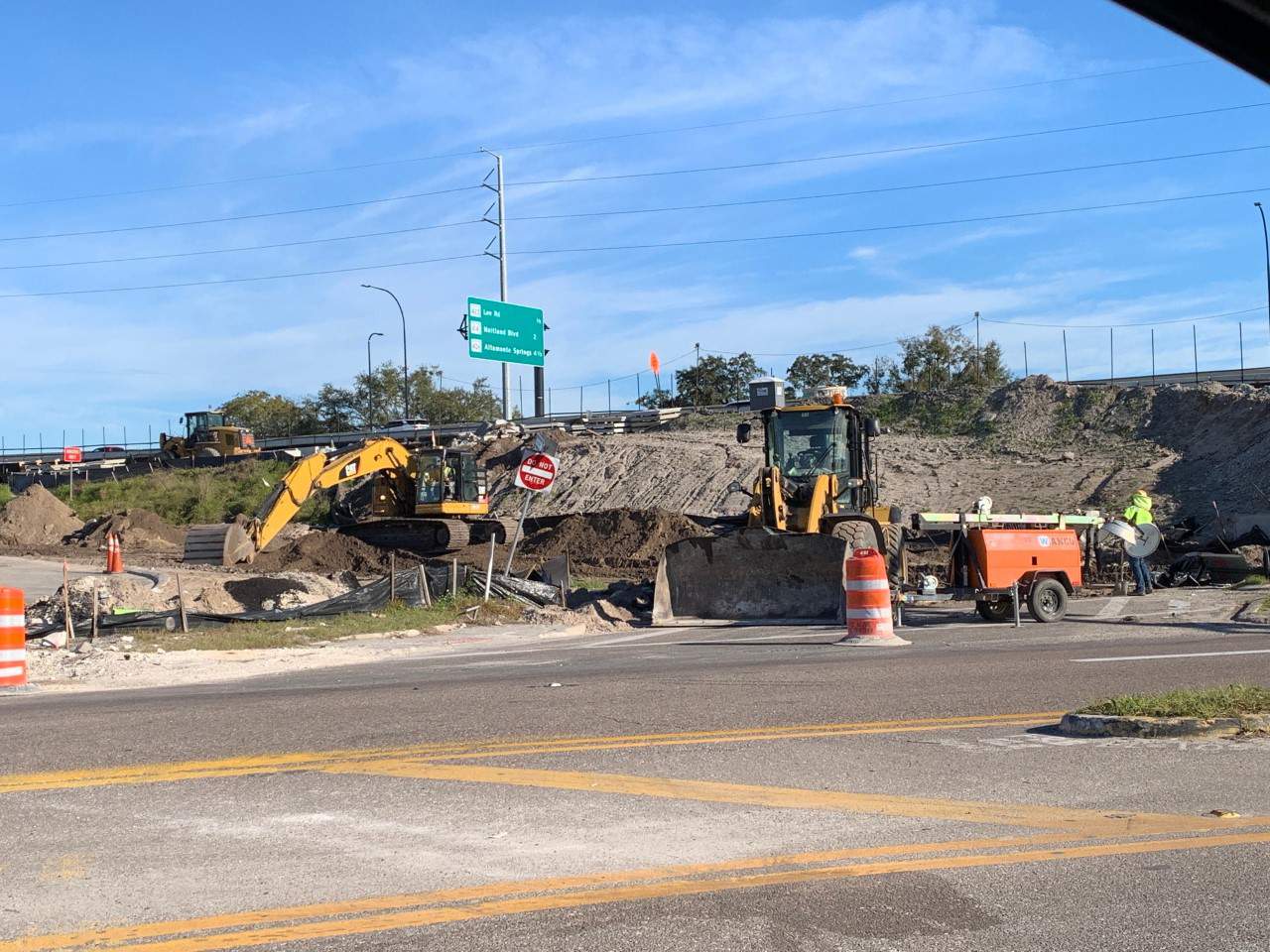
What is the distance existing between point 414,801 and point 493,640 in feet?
37.7

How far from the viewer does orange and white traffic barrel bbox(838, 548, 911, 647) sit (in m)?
15.4

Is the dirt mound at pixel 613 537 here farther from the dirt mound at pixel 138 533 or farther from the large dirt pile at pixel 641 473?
the dirt mound at pixel 138 533

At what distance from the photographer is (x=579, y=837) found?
6.03 metres

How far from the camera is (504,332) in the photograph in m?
43.1

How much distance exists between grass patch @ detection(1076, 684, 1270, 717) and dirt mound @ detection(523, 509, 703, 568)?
24.0 meters

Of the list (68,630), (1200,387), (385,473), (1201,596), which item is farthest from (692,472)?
(68,630)

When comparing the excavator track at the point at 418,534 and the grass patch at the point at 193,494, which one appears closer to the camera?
the excavator track at the point at 418,534

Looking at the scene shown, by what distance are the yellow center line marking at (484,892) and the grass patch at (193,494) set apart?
48.3 m

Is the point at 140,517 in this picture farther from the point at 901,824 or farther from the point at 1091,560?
the point at 901,824

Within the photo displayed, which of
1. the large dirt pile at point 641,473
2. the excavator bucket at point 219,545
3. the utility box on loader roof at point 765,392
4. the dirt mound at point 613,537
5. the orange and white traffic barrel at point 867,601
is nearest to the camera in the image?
the orange and white traffic barrel at point 867,601

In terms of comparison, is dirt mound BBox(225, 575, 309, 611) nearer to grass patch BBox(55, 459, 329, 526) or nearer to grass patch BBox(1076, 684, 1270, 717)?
grass patch BBox(1076, 684, 1270, 717)

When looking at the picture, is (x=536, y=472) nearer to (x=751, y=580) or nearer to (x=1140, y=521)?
(x=751, y=580)

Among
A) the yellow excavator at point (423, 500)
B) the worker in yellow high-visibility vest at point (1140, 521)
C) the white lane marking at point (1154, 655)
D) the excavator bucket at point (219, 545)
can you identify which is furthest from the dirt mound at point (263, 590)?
the white lane marking at point (1154, 655)

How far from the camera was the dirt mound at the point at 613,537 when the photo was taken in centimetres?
3378
